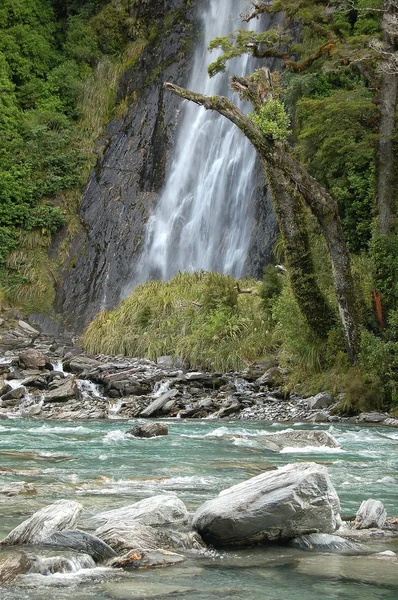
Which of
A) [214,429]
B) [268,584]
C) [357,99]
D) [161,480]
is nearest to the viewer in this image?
[268,584]

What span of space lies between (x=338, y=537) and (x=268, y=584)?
3.40 feet

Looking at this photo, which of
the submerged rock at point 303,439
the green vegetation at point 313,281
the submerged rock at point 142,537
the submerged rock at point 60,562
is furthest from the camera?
the green vegetation at point 313,281

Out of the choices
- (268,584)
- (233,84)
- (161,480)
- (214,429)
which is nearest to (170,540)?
(268,584)

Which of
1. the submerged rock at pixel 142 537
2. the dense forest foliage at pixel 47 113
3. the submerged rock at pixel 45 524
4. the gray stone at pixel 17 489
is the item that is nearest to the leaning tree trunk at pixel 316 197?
the gray stone at pixel 17 489

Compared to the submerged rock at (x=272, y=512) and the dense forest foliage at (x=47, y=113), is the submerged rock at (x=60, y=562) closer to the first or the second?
the submerged rock at (x=272, y=512)

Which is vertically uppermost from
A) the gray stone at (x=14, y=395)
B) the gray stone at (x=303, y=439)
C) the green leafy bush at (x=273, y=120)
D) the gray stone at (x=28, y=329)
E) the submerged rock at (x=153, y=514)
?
the green leafy bush at (x=273, y=120)

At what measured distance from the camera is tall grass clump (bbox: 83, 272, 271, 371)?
1819 cm

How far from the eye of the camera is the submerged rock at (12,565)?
A: 4.59 m

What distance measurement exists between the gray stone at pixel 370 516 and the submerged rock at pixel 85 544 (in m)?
2.01

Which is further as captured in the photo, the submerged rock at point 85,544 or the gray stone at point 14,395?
the gray stone at point 14,395

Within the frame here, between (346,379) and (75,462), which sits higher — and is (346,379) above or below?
above

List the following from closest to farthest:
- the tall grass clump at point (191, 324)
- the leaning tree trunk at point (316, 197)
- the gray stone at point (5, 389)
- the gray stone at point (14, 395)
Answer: the leaning tree trunk at point (316, 197) → the gray stone at point (14, 395) → the gray stone at point (5, 389) → the tall grass clump at point (191, 324)

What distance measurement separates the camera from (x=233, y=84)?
14406 millimetres

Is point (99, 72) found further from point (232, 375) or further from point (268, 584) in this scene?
point (268, 584)
